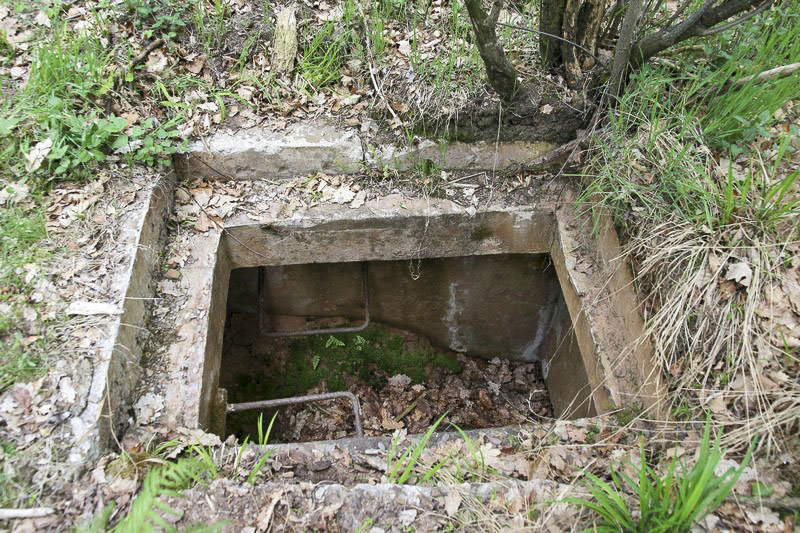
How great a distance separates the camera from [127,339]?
2330 mm

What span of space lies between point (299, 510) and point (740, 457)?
1.73m

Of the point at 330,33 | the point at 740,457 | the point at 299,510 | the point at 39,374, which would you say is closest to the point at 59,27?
the point at 330,33

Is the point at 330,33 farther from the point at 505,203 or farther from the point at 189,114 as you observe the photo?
the point at 505,203

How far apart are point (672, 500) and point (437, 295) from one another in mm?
2633

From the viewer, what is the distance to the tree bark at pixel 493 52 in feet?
8.19

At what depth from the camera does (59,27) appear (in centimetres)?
309

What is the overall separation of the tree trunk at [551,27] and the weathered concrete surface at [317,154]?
0.51m

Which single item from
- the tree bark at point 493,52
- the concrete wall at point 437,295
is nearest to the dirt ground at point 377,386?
the concrete wall at point 437,295

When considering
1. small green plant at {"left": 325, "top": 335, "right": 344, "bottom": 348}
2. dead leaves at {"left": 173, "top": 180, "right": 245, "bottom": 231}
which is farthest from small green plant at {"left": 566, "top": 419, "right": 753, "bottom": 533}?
small green plant at {"left": 325, "top": 335, "right": 344, "bottom": 348}

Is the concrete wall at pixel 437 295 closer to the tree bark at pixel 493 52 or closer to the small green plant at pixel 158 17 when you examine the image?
the tree bark at pixel 493 52

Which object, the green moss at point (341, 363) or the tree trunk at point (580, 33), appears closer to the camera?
the tree trunk at point (580, 33)

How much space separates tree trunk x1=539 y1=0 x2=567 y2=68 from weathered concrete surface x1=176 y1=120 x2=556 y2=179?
515 mm

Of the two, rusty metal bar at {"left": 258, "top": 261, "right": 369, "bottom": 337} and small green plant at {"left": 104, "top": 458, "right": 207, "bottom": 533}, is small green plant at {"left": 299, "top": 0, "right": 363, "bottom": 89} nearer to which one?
rusty metal bar at {"left": 258, "top": 261, "right": 369, "bottom": 337}

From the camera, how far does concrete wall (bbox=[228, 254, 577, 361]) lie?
3.99 metres
